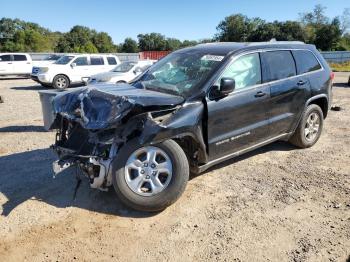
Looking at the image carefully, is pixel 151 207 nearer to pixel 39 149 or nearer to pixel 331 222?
pixel 331 222

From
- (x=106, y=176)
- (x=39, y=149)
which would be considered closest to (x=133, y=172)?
(x=106, y=176)

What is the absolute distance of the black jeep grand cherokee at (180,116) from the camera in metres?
3.98

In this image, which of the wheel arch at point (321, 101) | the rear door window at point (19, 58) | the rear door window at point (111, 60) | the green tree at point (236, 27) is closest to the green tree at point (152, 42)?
the green tree at point (236, 27)

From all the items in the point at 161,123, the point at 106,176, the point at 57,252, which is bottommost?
the point at 57,252

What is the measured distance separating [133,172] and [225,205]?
3.72 ft

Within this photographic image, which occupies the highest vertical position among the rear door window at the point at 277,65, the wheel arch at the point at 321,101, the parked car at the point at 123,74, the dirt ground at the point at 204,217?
the rear door window at the point at 277,65

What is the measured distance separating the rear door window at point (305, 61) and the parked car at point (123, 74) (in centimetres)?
779

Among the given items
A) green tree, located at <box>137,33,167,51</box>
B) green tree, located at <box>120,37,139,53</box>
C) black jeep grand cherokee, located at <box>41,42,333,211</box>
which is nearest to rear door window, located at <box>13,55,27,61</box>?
black jeep grand cherokee, located at <box>41,42,333,211</box>

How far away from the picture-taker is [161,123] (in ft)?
13.1

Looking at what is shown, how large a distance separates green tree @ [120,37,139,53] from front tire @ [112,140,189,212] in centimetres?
9258

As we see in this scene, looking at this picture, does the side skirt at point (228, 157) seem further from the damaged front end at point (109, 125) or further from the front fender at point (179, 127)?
the damaged front end at point (109, 125)

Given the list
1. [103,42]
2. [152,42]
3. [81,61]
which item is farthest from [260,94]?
[152,42]

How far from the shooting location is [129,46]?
3730 inches

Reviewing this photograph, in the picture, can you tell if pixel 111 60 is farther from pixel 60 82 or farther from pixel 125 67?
pixel 125 67
